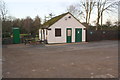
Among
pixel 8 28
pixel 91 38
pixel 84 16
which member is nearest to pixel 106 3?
pixel 84 16

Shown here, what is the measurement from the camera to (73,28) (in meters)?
16.1

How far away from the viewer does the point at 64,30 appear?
1567 cm

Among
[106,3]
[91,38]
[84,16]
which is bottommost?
[91,38]

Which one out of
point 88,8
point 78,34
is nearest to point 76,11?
point 88,8

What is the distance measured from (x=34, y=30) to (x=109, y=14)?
17.1 m

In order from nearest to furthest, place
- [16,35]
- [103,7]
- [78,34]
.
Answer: [16,35] < [78,34] < [103,7]

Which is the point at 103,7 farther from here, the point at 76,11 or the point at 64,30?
the point at 64,30

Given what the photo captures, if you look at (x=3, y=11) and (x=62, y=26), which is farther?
(x=3, y=11)

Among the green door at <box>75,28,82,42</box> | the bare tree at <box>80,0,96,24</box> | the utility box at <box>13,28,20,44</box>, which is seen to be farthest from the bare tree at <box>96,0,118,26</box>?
the utility box at <box>13,28,20,44</box>

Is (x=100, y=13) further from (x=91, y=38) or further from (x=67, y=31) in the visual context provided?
(x=67, y=31)

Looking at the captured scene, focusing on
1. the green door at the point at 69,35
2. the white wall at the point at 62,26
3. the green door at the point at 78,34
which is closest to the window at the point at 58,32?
the white wall at the point at 62,26

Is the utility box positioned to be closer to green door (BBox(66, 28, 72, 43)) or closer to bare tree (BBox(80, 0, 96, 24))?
green door (BBox(66, 28, 72, 43))

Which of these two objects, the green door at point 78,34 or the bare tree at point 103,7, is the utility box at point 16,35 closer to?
the green door at point 78,34

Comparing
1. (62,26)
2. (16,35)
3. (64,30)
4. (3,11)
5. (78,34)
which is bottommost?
(16,35)
